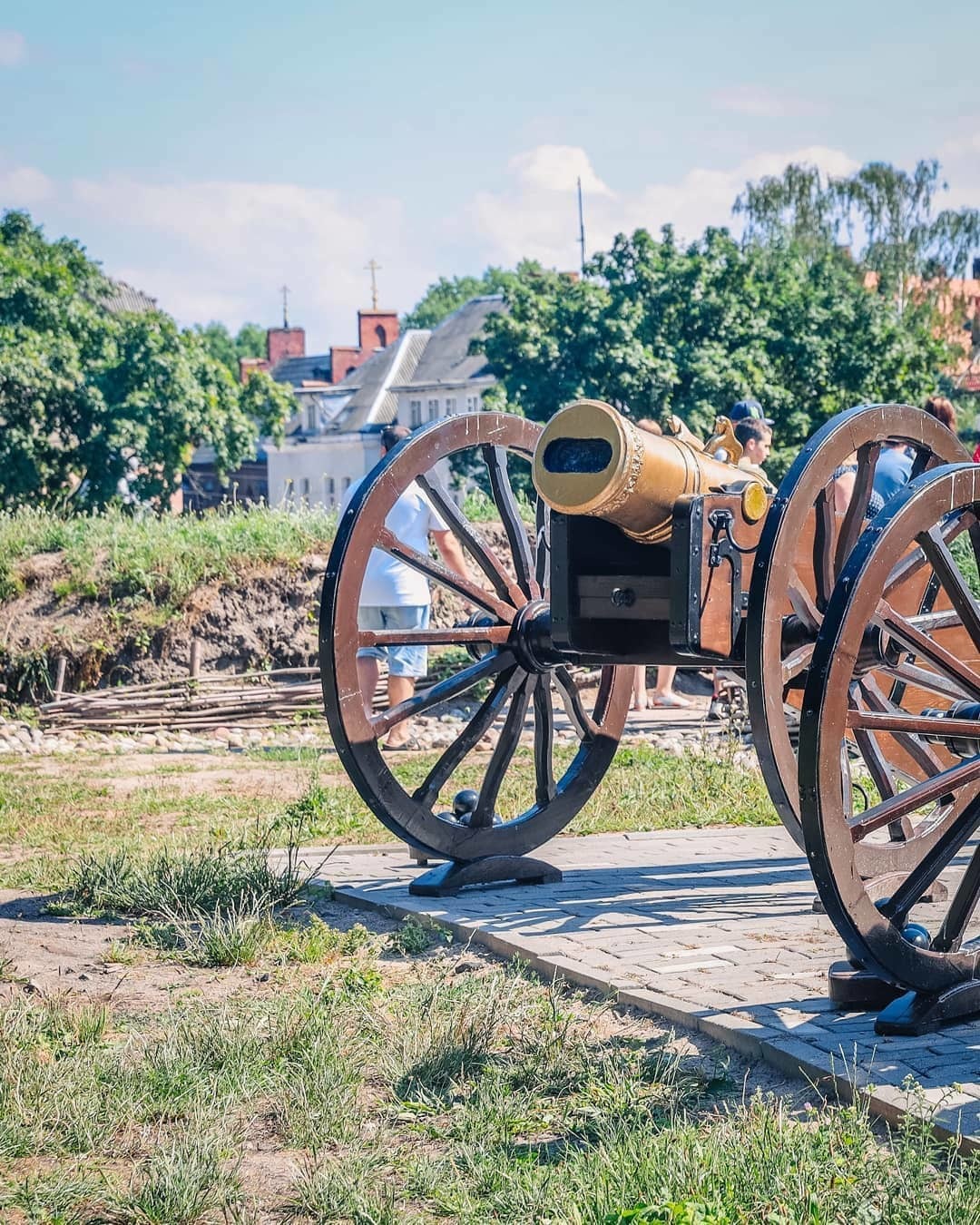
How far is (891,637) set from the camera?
433cm

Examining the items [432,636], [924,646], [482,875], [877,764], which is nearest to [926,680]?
[924,646]

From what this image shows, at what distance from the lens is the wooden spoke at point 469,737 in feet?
19.1

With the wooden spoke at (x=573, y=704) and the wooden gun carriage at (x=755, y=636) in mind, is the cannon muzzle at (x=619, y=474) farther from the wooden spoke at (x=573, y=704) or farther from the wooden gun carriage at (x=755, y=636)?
the wooden spoke at (x=573, y=704)

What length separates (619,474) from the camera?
15.1ft

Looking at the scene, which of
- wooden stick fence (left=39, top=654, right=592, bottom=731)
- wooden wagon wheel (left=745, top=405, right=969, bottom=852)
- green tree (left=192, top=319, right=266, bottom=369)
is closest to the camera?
wooden wagon wheel (left=745, top=405, right=969, bottom=852)

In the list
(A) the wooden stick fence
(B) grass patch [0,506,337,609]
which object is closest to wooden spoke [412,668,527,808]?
(A) the wooden stick fence

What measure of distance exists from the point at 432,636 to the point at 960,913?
7.60ft

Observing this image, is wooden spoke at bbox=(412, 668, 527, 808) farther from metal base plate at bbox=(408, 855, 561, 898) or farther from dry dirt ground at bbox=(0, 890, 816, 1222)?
dry dirt ground at bbox=(0, 890, 816, 1222)

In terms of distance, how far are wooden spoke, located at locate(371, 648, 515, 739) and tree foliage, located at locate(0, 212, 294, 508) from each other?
26043 mm

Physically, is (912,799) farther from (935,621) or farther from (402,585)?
(402,585)

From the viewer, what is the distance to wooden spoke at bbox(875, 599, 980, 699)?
4.18m

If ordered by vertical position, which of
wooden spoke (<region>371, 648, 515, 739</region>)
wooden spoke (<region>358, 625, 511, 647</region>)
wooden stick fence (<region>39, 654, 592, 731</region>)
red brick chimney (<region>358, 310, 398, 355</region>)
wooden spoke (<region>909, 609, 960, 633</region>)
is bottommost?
wooden stick fence (<region>39, 654, 592, 731</region>)

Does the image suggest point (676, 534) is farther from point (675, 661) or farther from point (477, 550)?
point (477, 550)

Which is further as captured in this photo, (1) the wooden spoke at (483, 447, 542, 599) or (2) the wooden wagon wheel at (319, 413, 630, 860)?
(1) the wooden spoke at (483, 447, 542, 599)
